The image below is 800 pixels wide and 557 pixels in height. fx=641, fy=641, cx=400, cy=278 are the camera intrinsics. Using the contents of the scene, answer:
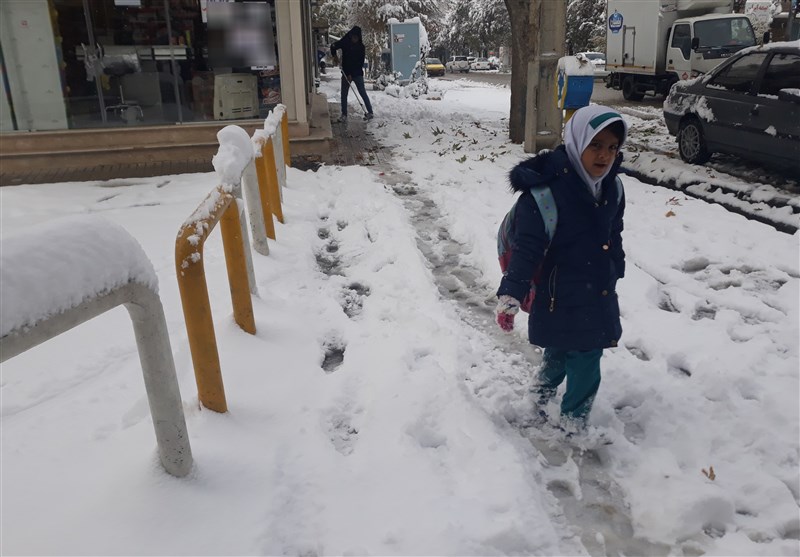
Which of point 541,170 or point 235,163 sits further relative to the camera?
point 235,163

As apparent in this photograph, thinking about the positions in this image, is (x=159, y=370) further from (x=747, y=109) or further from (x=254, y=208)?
(x=747, y=109)

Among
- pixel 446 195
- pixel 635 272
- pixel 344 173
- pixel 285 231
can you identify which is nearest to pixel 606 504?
pixel 635 272

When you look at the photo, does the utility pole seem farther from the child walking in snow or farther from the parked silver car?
the child walking in snow

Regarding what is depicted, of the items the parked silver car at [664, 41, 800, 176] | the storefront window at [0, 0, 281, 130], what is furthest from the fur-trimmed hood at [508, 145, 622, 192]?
the storefront window at [0, 0, 281, 130]

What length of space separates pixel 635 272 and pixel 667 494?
2810mm

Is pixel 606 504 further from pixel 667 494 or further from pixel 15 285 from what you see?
pixel 15 285

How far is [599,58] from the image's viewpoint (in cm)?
3606

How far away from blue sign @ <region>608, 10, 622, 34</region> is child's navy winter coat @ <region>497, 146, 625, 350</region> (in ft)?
68.6

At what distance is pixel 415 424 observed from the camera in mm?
3115

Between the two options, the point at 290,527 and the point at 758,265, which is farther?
the point at 758,265

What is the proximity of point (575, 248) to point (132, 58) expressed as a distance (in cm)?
966

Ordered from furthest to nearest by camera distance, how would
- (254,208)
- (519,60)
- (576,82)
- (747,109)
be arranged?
1. (519,60)
2. (576,82)
3. (747,109)
4. (254,208)

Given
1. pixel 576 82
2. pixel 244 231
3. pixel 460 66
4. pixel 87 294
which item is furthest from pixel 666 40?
pixel 460 66

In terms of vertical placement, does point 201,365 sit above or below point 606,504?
above
